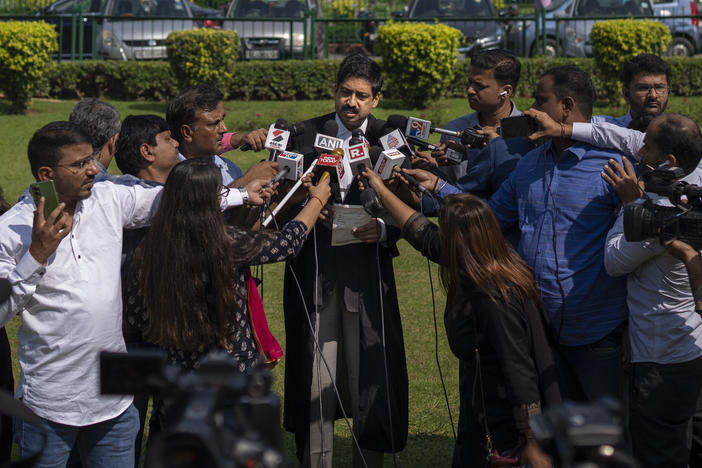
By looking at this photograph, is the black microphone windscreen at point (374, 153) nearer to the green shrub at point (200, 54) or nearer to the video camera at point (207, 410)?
the video camera at point (207, 410)

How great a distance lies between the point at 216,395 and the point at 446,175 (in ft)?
11.2

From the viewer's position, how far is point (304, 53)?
16.2 m

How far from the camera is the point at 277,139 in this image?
4.59 meters

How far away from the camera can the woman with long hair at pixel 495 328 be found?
11.8ft

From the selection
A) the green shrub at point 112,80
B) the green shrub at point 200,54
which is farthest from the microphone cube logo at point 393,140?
the green shrub at point 112,80

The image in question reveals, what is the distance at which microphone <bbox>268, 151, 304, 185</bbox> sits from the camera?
445 centimetres

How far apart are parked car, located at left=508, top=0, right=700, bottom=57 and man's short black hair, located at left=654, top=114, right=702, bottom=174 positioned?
12.5 metres

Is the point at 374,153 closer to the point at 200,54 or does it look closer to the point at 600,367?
the point at 600,367

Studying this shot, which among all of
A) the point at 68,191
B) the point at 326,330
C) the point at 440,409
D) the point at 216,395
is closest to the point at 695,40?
the point at 440,409

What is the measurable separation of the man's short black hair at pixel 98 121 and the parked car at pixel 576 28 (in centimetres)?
1259

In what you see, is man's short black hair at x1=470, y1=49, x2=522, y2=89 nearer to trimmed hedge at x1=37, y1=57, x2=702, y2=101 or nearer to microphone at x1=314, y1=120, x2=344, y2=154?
microphone at x1=314, y1=120, x2=344, y2=154

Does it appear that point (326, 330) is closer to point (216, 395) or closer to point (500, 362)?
point (500, 362)

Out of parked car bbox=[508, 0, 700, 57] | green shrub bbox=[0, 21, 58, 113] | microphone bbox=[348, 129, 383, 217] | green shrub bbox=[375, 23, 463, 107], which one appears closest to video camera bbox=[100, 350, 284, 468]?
microphone bbox=[348, 129, 383, 217]

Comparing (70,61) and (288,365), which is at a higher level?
(70,61)
